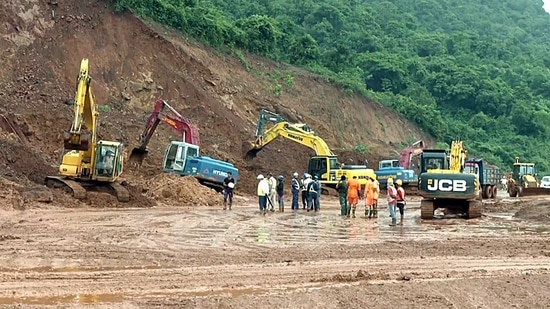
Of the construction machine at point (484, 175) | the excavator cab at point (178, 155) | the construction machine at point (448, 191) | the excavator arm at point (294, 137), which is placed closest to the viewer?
the construction machine at point (448, 191)

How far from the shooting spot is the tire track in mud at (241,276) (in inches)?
391

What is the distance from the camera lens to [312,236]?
18.2m

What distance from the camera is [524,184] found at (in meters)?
48.5

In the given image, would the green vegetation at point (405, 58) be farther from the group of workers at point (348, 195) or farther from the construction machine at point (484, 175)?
the group of workers at point (348, 195)

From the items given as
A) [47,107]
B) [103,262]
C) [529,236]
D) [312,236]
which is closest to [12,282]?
[103,262]

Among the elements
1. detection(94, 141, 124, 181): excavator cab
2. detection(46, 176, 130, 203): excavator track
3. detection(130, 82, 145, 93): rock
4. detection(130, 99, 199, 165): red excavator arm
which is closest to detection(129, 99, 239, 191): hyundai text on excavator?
detection(130, 99, 199, 165): red excavator arm

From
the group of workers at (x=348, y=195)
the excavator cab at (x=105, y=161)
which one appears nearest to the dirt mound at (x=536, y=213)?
the group of workers at (x=348, y=195)

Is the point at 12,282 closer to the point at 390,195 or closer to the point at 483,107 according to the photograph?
the point at 390,195

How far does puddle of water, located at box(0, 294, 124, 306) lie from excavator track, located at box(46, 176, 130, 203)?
18215 millimetres

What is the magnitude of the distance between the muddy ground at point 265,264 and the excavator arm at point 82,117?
4.56 meters

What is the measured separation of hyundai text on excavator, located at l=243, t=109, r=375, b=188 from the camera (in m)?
39.6

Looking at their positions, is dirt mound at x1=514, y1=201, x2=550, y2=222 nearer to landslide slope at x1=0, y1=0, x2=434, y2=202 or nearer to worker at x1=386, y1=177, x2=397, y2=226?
worker at x1=386, y1=177, x2=397, y2=226

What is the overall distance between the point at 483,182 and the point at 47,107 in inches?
956

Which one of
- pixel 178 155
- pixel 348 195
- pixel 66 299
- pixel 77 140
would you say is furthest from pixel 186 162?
pixel 66 299
